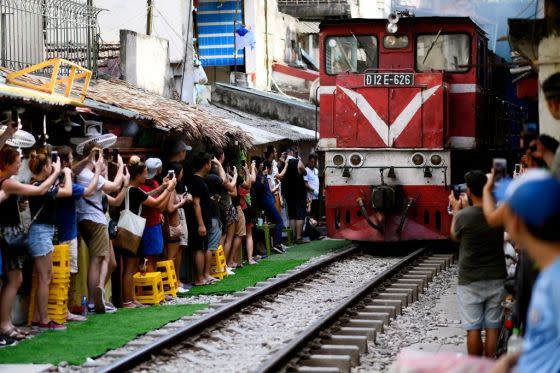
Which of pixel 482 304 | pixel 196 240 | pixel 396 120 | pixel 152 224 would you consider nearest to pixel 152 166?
pixel 152 224

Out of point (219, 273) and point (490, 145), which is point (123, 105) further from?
point (490, 145)

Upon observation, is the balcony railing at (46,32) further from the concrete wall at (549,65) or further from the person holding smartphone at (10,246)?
the concrete wall at (549,65)

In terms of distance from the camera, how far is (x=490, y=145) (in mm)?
20984

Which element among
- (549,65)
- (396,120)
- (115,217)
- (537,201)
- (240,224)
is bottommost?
(240,224)

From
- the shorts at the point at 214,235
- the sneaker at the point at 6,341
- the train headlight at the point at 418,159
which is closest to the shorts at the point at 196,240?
the shorts at the point at 214,235

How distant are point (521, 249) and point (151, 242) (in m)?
7.24

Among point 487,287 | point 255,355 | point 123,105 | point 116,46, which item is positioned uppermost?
point 116,46

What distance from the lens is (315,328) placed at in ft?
36.1

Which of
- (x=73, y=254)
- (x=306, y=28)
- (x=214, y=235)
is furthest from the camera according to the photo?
(x=306, y=28)

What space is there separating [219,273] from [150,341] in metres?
5.65

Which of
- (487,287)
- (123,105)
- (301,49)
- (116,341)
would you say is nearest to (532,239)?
(487,287)

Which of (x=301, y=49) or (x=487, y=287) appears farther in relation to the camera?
(x=301, y=49)

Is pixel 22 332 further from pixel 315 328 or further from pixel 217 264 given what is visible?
pixel 217 264

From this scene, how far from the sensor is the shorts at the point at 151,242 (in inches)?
529
